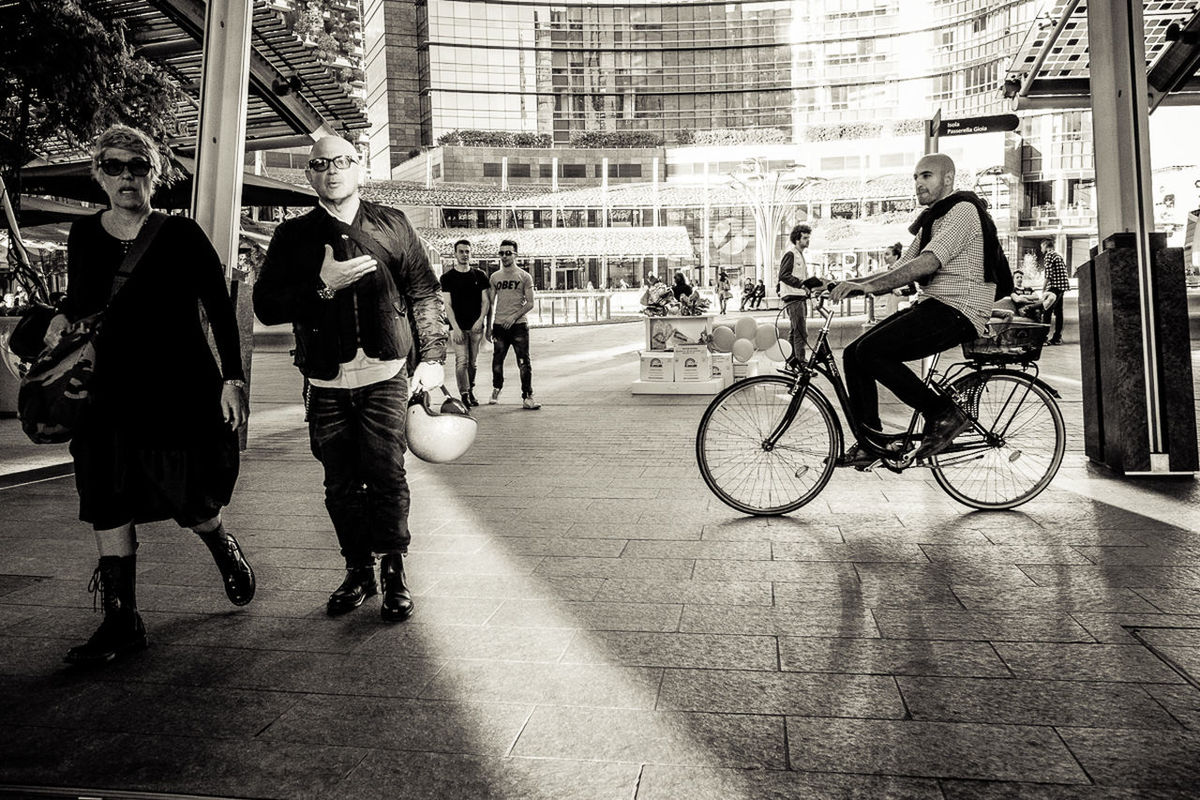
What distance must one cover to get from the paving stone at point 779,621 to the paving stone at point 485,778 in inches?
46.9

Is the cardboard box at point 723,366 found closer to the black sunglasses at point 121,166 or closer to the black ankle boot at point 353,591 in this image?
the black ankle boot at point 353,591

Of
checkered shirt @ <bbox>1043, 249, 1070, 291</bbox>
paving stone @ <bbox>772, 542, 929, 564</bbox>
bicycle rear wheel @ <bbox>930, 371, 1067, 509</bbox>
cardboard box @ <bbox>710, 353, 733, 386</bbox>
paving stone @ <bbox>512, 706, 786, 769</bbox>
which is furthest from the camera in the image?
checkered shirt @ <bbox>1043, 249, 1070, 291</bbox>

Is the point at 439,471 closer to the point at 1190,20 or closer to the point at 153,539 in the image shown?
the point at 153,539

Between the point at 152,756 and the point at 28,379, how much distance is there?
1.41 meters

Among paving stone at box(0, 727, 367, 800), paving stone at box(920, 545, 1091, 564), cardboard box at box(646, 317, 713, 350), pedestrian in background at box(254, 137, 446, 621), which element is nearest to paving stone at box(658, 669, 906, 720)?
paving stone at box(0, 727, 367, 800)

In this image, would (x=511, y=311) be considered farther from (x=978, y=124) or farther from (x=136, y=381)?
(x=136, y=381)

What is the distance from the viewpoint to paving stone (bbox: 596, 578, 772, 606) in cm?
414

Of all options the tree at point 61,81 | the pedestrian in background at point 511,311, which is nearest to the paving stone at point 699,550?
the pedestrian in background at point 511,311

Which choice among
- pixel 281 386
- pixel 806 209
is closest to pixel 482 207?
pixel 806 209

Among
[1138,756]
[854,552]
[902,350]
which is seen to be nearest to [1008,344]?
[902,350]

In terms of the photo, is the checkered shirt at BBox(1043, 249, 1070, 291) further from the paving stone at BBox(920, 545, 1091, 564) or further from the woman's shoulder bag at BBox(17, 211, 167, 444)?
the woman's shoulder bag at BBox(17, 211, 167, 444)

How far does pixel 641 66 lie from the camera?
337ft

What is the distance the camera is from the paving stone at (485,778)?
2500mm

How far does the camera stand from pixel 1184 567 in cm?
441
